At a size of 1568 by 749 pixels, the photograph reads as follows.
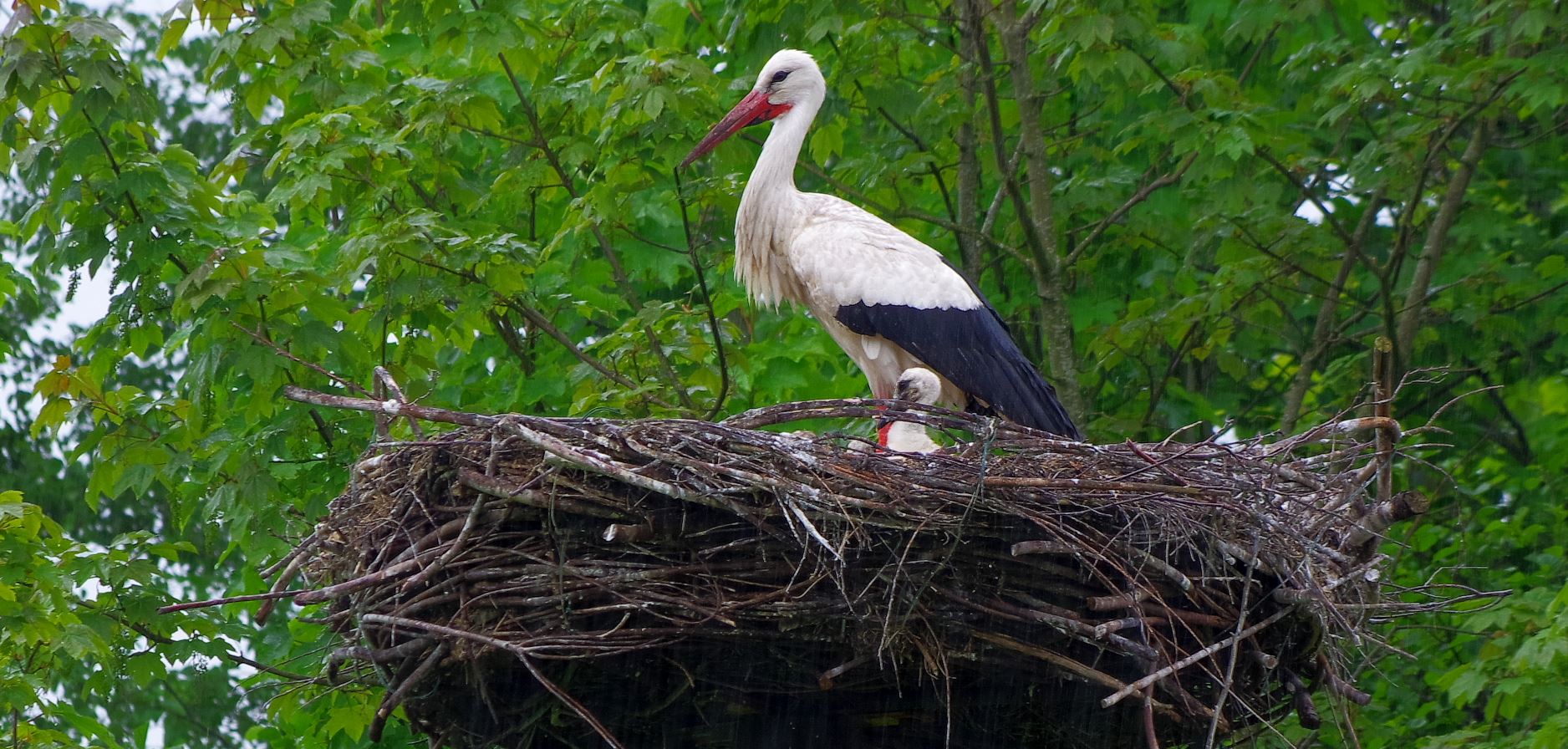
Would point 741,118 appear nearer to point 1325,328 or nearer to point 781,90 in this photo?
point 781,90

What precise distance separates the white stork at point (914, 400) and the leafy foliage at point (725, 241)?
1.35 meters

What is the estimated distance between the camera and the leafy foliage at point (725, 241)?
7.45m

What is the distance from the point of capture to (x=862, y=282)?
701cm

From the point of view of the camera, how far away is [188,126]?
1772cm

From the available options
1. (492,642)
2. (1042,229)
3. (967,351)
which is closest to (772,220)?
(967,351)

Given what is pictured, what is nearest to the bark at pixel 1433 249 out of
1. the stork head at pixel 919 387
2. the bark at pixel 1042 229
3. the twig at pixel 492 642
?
the bark at pixel 1042 229

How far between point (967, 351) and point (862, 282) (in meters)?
0.49

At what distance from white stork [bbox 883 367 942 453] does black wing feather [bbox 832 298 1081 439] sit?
36cm

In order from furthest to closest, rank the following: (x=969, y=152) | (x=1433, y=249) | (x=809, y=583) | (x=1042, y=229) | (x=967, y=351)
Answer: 1. (x=969, y=152)
2. (x=1433, y=249)
3. (x=1042, y=229)
4. (x=967, y=351)
5. (x=809, y=583)

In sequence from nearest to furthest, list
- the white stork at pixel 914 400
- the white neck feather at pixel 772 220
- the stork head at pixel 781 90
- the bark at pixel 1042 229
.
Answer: the white stork at pixel 914 400 < the white neck feather at pixel 772 220 < the stork head at pixel 781 90 < the bark at pixel 1042 229

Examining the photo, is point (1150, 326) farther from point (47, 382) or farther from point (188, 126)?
point (188, 126)

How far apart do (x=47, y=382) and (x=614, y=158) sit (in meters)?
2.61

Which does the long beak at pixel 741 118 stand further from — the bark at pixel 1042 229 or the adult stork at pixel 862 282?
the bark at pixel 1042 229

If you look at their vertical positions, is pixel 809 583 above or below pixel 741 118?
below
